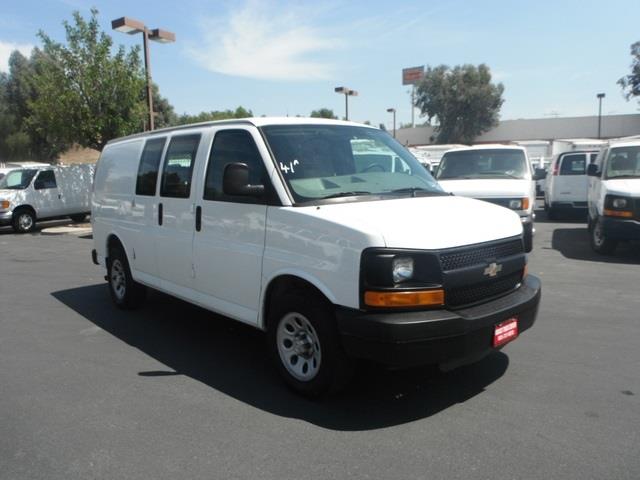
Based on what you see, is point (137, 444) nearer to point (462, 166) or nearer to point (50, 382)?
point (50, 382)

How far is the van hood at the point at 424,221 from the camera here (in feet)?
11.6

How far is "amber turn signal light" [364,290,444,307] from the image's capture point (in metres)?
3.49

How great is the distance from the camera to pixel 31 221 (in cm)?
1702

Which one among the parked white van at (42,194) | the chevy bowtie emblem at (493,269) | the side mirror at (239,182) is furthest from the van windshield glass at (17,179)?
the chevy bowtie emblem at (493,269)

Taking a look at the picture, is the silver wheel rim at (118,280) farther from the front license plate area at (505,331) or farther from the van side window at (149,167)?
the front license plate area at (505,331)

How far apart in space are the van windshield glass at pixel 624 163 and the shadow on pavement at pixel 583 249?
4.69ft

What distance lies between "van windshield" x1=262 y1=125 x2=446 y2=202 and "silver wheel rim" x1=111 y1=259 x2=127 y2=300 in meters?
3.27

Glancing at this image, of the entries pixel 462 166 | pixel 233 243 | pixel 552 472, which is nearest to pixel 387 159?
pixel 233 243

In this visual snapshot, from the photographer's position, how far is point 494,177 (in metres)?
10.7

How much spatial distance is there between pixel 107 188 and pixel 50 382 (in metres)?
3.05

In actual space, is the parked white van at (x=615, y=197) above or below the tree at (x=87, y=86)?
below

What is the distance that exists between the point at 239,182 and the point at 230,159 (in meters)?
0.67

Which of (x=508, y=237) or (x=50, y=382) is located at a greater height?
(x=508, y=237)

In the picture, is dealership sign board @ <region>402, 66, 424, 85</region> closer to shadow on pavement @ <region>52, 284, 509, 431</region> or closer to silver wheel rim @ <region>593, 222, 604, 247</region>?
silver wheel rim @ <region>593, 222, 604, 247</region>
